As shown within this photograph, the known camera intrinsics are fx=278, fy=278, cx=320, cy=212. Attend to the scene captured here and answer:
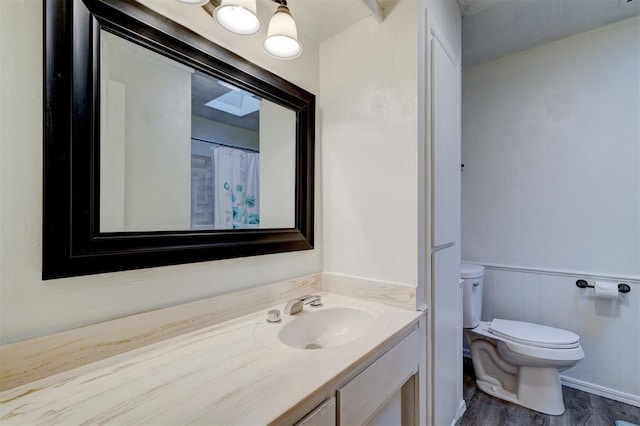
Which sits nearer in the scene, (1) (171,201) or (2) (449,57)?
(1) (171,201)

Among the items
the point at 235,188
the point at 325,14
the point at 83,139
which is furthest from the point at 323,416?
the point at 325,14

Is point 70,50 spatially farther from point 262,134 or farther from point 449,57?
point 449,57

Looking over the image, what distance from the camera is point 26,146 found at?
63 centimetres

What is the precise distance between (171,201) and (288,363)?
0.60 meters

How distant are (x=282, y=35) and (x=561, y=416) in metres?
2.47

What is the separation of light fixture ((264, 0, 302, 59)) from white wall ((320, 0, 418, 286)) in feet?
1.17

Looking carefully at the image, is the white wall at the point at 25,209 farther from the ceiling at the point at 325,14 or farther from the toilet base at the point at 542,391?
A: the toilet base at the point at 542,391

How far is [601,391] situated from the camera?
1.78 m

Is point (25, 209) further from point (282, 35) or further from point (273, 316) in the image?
point (282, 35)

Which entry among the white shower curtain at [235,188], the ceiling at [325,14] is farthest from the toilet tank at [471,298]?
the ceiling at [325,14]

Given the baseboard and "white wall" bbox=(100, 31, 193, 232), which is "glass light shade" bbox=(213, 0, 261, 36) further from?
the baseboard

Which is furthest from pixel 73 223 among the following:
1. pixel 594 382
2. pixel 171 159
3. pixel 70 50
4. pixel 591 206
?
pixel 594 382

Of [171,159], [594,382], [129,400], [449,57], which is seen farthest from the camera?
[594,382]

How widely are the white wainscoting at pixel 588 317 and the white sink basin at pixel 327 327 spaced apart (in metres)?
1.58
